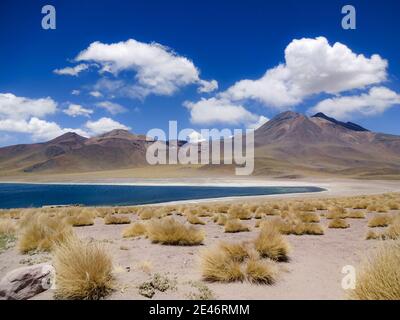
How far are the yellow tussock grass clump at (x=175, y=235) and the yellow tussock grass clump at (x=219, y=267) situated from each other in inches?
128

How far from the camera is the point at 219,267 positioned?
267 inches

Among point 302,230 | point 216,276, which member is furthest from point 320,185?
point 216,276

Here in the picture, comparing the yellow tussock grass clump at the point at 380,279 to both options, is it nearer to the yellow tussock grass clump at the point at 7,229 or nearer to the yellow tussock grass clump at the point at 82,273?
the yellow tussock grass clump at the point at 82,273

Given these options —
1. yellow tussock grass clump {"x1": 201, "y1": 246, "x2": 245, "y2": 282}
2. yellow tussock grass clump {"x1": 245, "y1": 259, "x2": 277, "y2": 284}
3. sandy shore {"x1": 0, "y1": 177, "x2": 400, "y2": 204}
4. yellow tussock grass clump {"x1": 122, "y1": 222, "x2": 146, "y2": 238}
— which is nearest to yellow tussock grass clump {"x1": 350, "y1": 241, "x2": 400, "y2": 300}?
yellow tussock grass clump {"x1": 245, "y1": 259, "x2": 277, "y2": 284}

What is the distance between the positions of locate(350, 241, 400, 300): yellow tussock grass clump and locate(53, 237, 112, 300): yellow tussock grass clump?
11.8ft

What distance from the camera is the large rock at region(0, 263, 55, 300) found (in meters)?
5.70

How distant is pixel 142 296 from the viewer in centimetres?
577

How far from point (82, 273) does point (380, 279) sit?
4.17 metres

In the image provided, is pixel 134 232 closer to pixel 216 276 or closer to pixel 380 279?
pixel 216 276

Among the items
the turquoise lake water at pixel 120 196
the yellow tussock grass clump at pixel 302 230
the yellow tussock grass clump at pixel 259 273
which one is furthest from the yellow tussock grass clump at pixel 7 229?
the turquoise lake water at pixel 120 196

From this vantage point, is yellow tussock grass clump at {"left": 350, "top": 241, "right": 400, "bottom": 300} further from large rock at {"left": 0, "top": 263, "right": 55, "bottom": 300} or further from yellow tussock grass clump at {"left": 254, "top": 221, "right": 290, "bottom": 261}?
large rock at {"left": 0, "top": 263, "right": 55, "bottom": 300}
